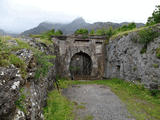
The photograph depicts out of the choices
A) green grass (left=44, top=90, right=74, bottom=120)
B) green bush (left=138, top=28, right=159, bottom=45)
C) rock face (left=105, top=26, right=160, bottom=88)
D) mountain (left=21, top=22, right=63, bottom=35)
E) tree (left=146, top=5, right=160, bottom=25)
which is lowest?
green grass (left=44, top=90, right=74, bottom=120)

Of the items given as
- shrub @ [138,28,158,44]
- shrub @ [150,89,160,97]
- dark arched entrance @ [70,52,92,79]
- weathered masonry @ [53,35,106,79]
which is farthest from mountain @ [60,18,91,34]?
shrub @ [150,89,160,97]

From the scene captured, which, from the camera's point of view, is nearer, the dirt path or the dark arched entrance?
the dirt path

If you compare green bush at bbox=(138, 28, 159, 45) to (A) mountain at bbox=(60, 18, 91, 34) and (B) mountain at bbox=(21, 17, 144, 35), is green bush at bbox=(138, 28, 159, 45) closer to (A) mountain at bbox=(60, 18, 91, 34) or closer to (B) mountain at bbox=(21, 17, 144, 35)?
(B) mountain at bbox=(21, 17, 144, 35)

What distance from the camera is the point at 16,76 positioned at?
2477mm

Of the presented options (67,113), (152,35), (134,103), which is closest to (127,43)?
(152,35)

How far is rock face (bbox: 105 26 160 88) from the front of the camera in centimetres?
671

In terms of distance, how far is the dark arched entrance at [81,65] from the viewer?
44.3 ft

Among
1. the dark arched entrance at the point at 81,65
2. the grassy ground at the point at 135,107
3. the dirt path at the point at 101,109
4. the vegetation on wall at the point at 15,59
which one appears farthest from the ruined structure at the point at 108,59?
the vegetation on wall at the point at 15,59

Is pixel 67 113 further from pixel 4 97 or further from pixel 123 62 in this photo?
pixel 123 62

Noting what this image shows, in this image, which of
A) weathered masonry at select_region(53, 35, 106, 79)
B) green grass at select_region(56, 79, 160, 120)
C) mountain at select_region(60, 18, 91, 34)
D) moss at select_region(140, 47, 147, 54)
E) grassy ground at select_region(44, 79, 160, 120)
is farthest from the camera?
mountain at select_region(60, 18, 91, 34)

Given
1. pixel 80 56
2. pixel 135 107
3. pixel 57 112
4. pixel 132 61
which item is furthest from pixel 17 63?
pixel 80 56

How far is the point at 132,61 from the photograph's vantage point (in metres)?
8.60

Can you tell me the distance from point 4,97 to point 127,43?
9.03 meters

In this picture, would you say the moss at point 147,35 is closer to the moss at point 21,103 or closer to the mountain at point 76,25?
the moss at point 21,103
